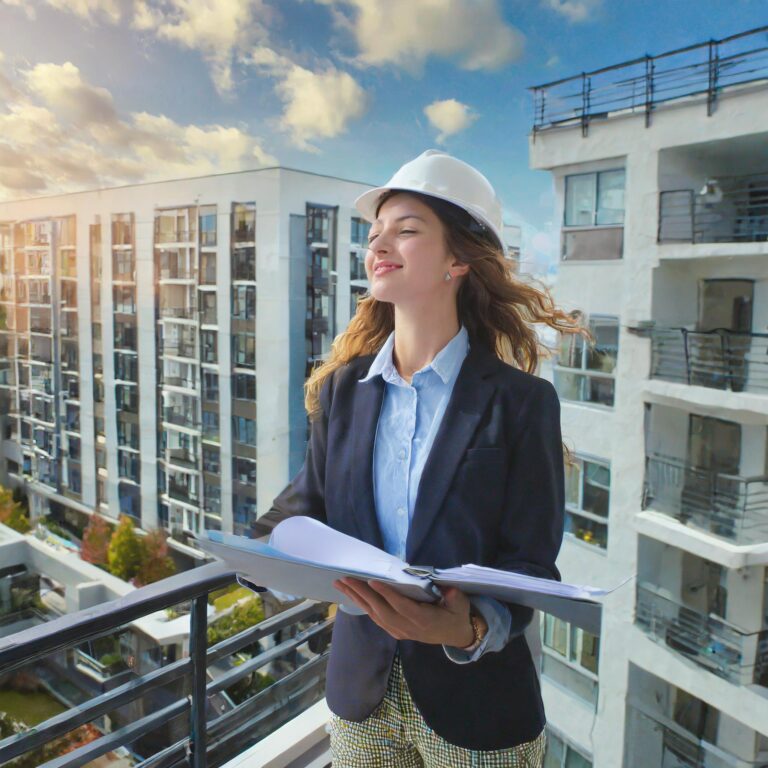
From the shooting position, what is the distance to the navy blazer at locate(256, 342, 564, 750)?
689mm

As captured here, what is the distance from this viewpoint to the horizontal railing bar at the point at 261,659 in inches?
48.6

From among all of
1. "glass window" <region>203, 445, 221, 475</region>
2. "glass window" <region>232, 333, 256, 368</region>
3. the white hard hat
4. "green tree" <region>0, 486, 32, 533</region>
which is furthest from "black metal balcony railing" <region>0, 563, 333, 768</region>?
"green tree" <region>0, 486, 32, 533</region>

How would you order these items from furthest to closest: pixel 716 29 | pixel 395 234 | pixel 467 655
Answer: pixel 716 29 < pixel 395 234 < pixel 467 655

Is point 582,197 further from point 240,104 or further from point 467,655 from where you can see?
point 240,104

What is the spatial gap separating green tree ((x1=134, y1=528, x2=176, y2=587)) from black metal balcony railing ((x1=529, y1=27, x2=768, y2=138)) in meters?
2.75

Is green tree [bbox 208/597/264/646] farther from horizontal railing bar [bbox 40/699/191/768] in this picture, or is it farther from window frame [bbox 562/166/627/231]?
window frame [bbox 562/166/627/231]

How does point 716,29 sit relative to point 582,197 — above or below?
above

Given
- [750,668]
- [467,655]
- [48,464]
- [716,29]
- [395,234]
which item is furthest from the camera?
[48,464]

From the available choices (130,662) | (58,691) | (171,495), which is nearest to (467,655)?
(130,662)

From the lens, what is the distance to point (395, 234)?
769 millimetres

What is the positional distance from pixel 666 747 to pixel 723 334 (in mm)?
1138

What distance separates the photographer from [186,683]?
1181 mm

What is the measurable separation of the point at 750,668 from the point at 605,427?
0.66 meters

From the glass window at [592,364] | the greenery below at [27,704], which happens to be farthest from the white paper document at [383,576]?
the greenery below at [27,704]
